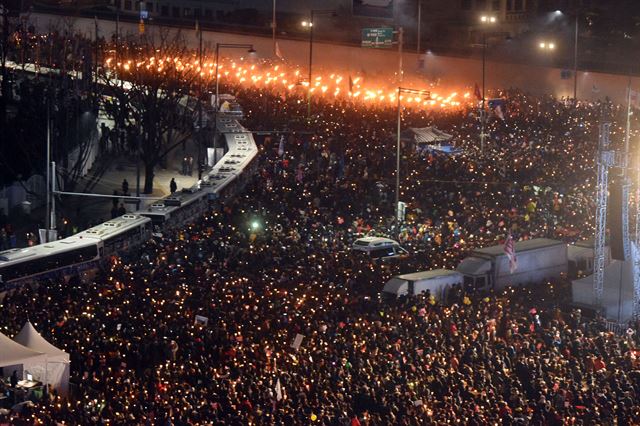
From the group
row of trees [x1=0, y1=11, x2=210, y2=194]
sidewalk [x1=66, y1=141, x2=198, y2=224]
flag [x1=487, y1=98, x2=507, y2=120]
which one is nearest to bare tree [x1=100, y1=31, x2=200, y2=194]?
row of trees [x1=0, y1=11, x2=210, y2=194]

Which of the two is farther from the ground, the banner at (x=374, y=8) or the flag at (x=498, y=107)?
the banner at (x=374, y=8)

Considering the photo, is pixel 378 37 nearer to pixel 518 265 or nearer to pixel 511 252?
pixel 518 265

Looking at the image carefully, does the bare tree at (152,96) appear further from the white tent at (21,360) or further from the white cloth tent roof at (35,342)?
the white tent at (21,360)

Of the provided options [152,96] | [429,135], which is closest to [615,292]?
[429,135]

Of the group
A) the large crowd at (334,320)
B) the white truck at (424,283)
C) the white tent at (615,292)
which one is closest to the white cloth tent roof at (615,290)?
the white tent at (615,292)

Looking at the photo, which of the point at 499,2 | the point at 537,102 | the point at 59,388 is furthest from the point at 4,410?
the point at 499,2

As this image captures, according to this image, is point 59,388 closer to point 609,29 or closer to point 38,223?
point 38,223
